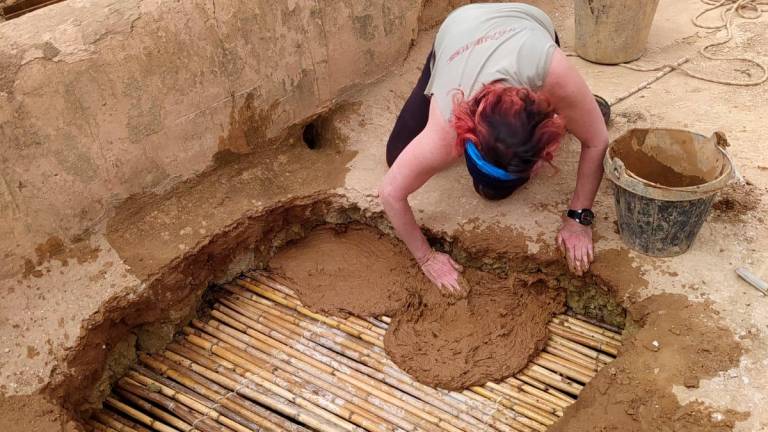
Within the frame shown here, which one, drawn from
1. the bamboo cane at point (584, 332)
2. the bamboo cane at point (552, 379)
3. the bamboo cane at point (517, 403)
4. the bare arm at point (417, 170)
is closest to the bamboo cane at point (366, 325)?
the bare arm at point (417, 170)

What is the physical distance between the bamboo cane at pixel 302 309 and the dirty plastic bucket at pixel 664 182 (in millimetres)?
1024

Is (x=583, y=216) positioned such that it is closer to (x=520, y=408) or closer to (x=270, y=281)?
(x=520, y=408)

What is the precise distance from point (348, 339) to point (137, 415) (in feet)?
2.64

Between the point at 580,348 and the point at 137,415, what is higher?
the point at 137,415

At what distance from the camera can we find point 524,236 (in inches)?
97.8

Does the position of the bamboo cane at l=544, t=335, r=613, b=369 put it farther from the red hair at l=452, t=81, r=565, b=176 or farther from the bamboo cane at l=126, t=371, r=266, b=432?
the bamboo cane at l=126, t=371, r=266, b=432

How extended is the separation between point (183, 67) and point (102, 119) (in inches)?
14.1

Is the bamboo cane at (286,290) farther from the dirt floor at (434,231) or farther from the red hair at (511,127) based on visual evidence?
the red hair at (511,127)

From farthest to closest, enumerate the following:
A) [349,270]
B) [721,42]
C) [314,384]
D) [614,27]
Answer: [721,42] → [614,27] → [349,270] → [314,384]

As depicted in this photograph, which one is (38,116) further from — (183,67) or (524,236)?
(524,236)

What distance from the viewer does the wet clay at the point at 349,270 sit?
2.57 meters

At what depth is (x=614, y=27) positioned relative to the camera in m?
3.50

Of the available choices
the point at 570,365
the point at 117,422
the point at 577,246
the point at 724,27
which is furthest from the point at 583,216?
the point at 724,27

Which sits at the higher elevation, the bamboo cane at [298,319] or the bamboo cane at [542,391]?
the bamboo cane at [298,319]
